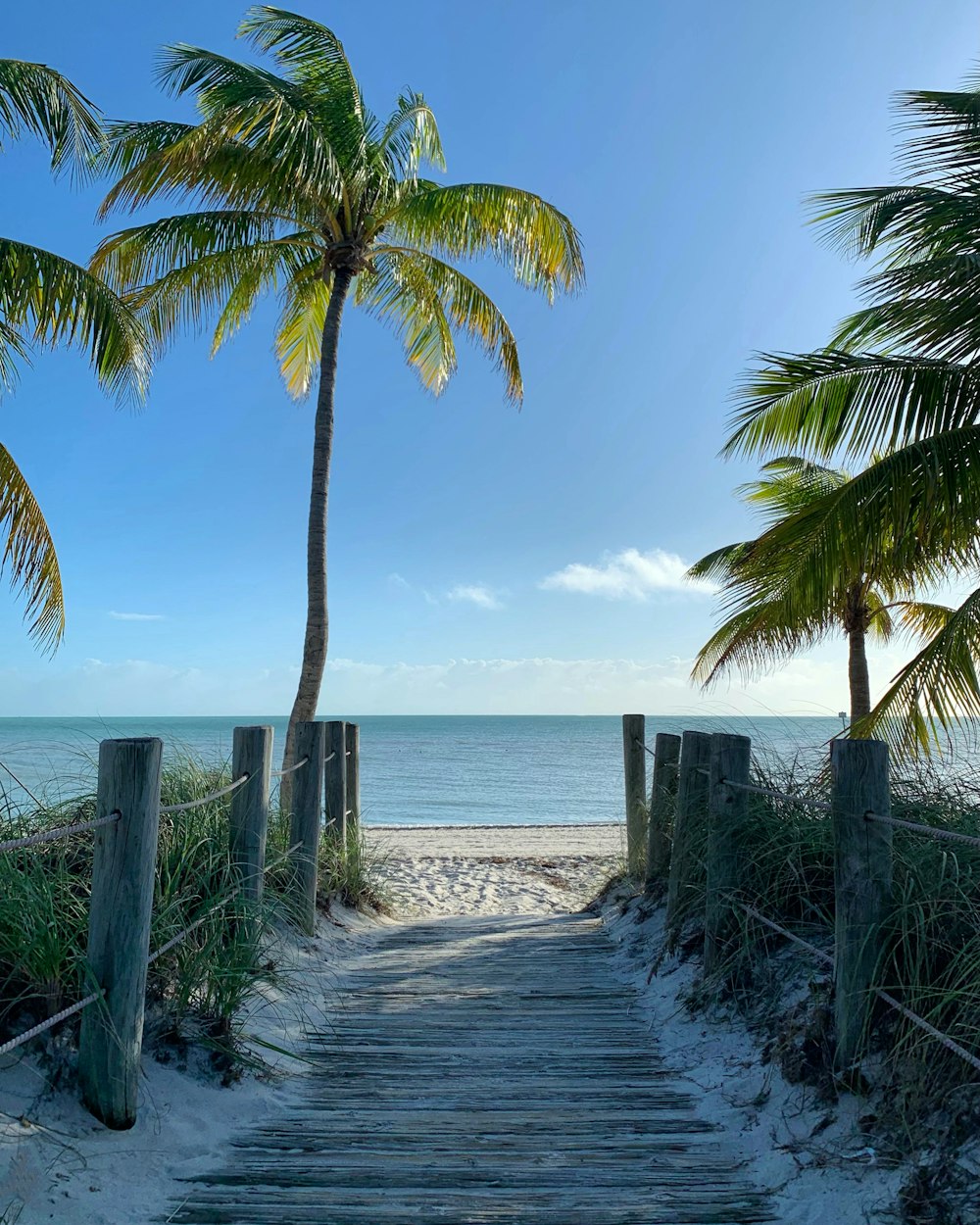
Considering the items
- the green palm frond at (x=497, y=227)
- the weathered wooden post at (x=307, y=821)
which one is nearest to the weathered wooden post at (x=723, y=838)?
the weathered wooden post at (x=307, y=821)

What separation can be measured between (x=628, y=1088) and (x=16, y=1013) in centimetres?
235

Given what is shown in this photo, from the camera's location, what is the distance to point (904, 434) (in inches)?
280

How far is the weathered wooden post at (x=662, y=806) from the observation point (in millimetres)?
6219

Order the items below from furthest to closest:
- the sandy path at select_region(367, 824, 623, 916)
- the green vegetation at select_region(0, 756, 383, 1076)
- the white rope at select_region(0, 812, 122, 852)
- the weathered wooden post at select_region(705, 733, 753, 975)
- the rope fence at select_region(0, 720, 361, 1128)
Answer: the sandy path at select_region(367, 824, 623, 916), the weathered wooden post at select_region(705, 733, 753, 975), the green vegetation at select_region(0, 756, 383, 1076), the rope fence at select_region(0, 720, 361, 1128), the white rope at select_region(0, 812, 122, 852)

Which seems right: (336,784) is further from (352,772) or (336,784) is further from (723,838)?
(723,838)

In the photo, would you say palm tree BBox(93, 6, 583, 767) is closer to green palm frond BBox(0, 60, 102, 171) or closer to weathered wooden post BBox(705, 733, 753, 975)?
green palm frond BBox(0, 60, 102, 171)

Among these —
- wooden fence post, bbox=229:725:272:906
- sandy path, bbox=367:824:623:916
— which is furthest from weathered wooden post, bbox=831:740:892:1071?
sandy path, bbox=367:824:623:916

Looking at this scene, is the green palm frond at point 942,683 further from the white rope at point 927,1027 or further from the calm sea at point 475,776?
the white rope at point 927,1027

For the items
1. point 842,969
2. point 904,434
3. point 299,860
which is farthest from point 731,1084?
point 904,434

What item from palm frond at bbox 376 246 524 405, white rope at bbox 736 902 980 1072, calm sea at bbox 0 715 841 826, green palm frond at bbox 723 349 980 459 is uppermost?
palm frond at bbox 376 246 524 405

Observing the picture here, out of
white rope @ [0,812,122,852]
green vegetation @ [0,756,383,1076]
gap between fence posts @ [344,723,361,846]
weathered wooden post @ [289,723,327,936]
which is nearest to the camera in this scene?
white rope @ [0,812,122,852]

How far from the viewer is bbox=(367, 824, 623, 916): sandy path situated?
390 inches

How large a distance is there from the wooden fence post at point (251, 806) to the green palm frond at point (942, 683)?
4.48 meters

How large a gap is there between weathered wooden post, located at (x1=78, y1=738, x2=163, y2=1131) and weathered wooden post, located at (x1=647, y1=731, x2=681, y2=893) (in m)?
3.89
